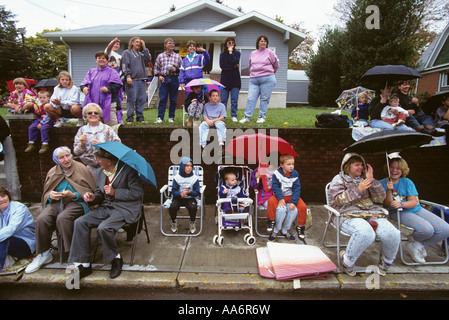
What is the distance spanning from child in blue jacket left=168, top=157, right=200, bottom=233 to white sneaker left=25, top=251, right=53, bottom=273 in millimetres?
1840


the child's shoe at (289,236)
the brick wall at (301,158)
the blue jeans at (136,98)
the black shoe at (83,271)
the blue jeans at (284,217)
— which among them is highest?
the blue jeans at (136,98)

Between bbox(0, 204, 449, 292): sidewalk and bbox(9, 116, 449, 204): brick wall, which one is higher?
bbox(9, 116, 449, 204): brick wall

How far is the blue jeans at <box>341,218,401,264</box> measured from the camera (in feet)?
11.7

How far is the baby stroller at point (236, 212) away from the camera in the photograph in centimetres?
449

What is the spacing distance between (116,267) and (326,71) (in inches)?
779

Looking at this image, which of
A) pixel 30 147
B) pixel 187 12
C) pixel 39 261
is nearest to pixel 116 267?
pixel 39 261

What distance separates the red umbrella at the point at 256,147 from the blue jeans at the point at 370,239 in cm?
161

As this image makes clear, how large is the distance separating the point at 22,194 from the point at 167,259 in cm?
449

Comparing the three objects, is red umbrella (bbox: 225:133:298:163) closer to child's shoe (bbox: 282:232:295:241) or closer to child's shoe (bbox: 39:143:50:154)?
child's shoe (bbox: 282:232:295:241)

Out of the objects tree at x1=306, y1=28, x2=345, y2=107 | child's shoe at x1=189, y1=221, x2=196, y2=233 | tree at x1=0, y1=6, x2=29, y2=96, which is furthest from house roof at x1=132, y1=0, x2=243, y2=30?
tree at x1=0, y1=6, x2=29, y2=96

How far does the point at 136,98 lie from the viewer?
7262 mm

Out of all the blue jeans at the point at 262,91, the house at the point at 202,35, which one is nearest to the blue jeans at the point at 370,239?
the blue jeans at the point at 262,91

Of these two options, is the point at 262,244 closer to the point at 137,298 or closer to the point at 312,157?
the point at 137,298

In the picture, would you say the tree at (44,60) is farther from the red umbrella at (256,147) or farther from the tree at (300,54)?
the red umbrella at (256,147)
